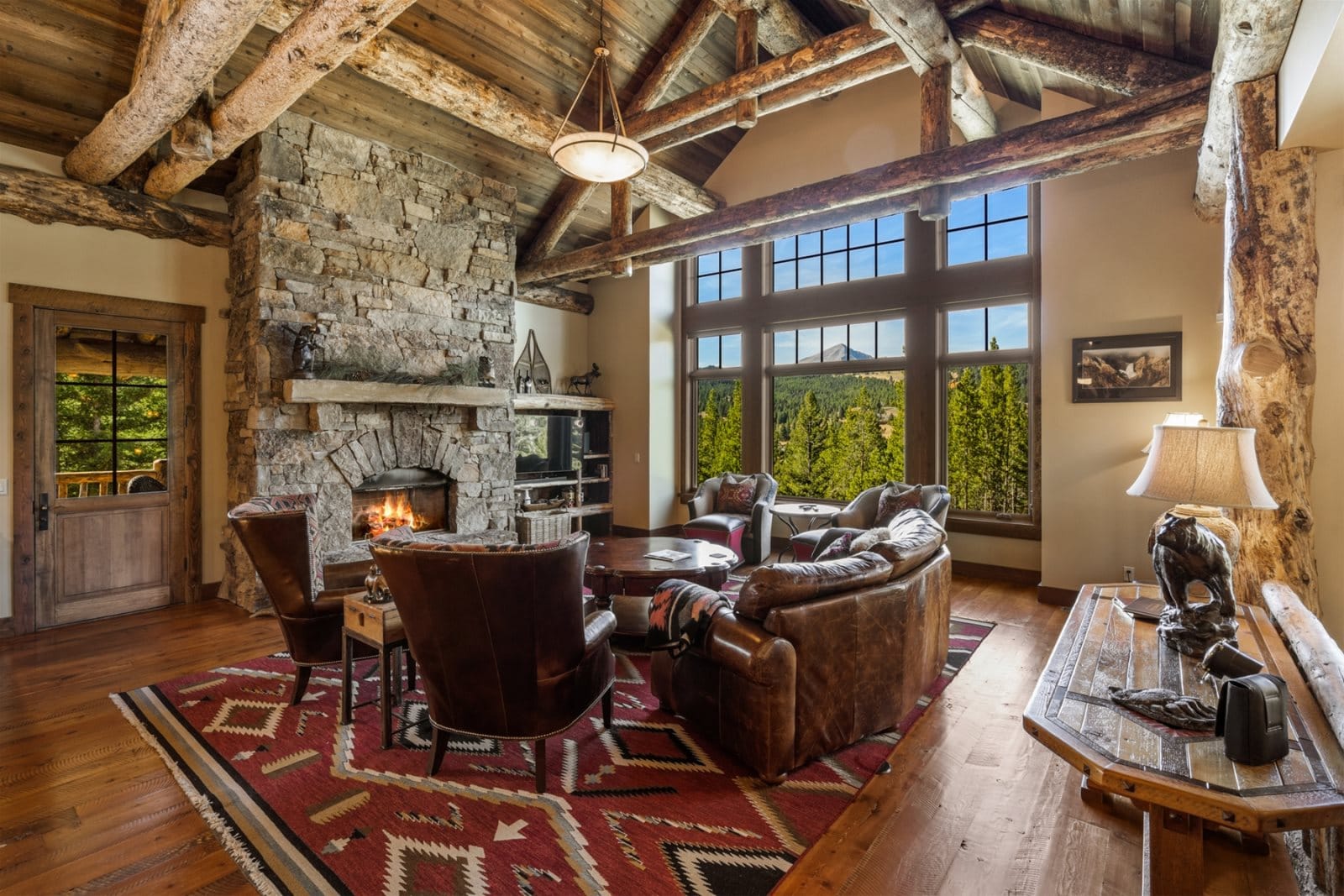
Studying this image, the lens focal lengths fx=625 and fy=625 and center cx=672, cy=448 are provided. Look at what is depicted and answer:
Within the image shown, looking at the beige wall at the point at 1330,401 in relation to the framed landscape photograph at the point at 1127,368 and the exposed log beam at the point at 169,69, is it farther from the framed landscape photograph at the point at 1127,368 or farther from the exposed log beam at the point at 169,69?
the exposed log beam at the point at 169,69

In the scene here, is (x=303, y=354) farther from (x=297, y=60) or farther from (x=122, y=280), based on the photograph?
(x=297, y=60)

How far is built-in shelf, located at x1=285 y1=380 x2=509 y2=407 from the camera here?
4.92 meters

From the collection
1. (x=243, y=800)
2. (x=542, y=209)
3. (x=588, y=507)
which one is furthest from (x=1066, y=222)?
(x=243, y=800)

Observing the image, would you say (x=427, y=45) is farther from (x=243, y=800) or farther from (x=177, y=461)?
(x=243, y=800)

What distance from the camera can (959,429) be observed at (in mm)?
6406

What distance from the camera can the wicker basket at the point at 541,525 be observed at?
6.88 meters

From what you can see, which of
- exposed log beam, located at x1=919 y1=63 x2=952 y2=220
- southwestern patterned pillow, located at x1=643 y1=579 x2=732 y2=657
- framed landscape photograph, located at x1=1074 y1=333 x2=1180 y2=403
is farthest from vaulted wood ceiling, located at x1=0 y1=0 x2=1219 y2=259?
southwestern patterned pillow, located at x1=643 y1=579 x2=732 y2=657

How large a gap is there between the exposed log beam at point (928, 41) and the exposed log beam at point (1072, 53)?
0.65 feet

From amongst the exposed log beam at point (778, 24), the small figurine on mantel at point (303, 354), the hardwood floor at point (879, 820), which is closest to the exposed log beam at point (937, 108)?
the exposed log beam at point (778, 24)

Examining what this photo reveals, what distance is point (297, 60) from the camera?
124 inches

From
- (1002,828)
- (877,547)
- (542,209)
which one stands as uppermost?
(542,209)

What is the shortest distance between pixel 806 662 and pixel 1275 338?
101 inches

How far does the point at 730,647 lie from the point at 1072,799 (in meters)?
1.48

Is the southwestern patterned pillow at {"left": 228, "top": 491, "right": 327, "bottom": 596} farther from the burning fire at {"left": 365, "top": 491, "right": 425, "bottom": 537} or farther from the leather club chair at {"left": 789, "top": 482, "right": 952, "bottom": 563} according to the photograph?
the leather club chair at {"left": 789, "top": 482, "right": 952, "bottom": 563}
